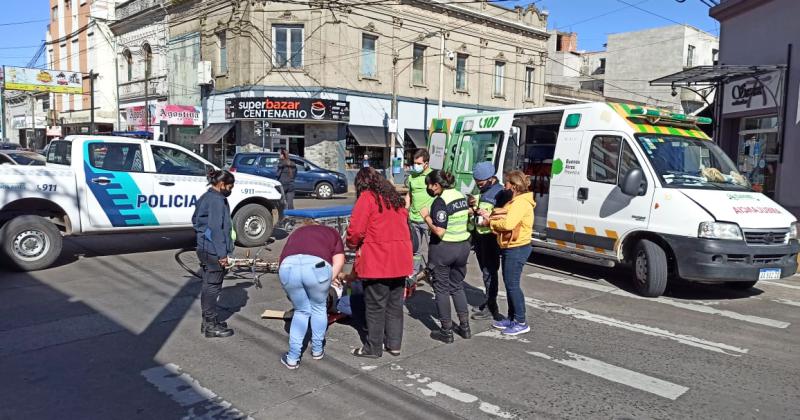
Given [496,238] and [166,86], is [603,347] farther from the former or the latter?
[166,86]

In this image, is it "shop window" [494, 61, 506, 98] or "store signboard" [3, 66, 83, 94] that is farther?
"store signboard" [3, 66, 83, 94]

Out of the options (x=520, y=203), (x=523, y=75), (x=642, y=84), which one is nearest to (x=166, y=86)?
(x=523, y=75)

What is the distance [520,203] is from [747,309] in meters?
3.67

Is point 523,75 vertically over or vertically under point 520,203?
over

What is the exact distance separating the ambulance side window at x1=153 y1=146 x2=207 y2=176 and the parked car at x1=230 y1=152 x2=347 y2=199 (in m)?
10.6

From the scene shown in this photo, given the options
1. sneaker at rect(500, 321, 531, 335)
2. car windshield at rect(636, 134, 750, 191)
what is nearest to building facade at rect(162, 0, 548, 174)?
car windshield at rect(636, 134, 750, 191)

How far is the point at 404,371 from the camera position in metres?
5.01

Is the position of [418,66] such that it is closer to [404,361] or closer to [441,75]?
[441,75]

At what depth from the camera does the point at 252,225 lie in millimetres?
10797

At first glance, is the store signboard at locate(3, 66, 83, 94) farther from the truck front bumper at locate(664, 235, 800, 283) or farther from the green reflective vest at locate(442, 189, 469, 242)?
the truck front bumper at locate(664, 235, 800, 283)

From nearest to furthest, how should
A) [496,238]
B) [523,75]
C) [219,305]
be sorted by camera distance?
[496,238], [219,305], [523,75]

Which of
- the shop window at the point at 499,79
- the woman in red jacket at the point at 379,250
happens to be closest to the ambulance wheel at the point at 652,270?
the woman in red jacket at the point at 379,250

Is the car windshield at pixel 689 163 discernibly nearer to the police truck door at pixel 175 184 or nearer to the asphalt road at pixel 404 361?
the asphalt road at pixel 404 361

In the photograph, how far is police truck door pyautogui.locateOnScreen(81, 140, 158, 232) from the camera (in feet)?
29.7
